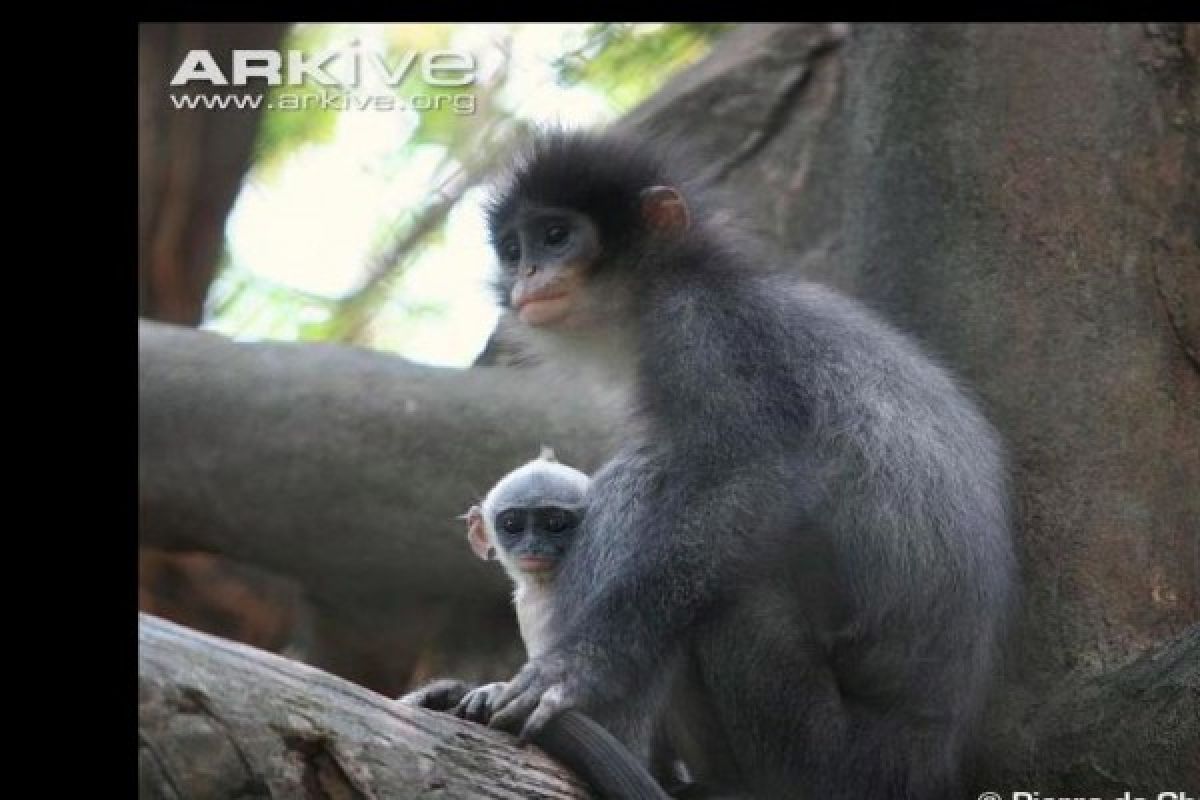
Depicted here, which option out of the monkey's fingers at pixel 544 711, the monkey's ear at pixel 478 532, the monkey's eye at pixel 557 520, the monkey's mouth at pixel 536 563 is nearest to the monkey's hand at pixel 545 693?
the monkey's fingers at pixel 544 711

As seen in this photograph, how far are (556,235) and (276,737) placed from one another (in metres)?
2.36

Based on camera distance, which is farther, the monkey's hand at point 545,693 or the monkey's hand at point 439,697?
the monkey's hand at point 439,697

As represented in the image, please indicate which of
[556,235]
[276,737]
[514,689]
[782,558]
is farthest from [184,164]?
[276,737]

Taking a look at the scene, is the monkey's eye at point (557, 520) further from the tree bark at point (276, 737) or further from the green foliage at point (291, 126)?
the green foliage at point (291, 126)

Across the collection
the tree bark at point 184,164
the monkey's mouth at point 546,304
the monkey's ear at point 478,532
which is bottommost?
the monkey's ear at point 478,532

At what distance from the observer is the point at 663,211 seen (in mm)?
5547

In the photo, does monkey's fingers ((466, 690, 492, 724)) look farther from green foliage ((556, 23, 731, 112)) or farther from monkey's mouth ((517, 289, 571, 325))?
green foliage ((556, 23, 731, 112))

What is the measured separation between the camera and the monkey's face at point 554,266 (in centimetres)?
552

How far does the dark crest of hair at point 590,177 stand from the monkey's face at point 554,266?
48 mm

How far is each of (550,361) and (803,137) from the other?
3959 millimetres

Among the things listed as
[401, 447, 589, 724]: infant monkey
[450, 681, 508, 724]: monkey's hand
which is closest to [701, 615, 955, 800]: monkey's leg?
[450, 681, 508, 724]: monkey's hand

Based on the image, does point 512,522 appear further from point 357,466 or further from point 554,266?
point 357,466

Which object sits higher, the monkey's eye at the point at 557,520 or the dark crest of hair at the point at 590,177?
the dark crest of hair at the point at 590,177

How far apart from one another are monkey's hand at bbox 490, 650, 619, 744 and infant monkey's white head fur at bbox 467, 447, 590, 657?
0.80m
